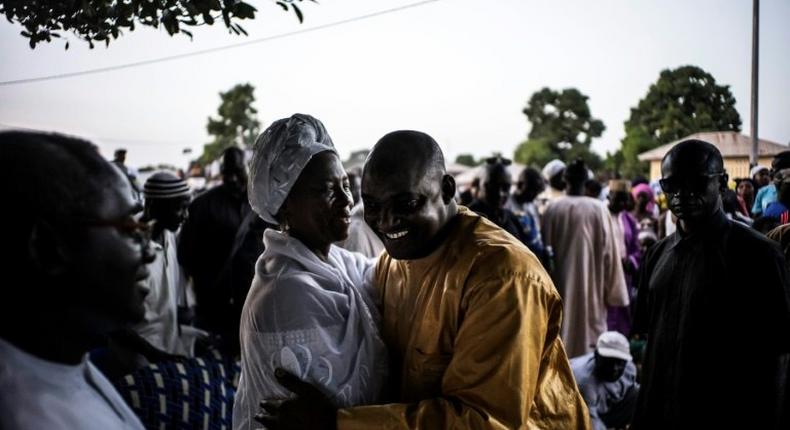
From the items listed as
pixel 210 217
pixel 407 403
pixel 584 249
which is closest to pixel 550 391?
pixel 407 403

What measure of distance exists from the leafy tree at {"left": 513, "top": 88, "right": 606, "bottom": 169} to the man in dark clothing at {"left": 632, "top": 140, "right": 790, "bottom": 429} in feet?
111

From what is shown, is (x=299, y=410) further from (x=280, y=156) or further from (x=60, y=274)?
(x=60, y=274)

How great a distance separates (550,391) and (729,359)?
4.96 feet

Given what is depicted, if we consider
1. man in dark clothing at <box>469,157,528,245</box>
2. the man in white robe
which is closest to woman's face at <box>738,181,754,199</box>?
the man in white robe

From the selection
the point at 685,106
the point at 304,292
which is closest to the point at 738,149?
the point at 685,106

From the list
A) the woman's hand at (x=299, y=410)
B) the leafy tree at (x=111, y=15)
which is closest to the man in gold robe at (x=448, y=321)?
the woman's hand at (x=299, y=410)

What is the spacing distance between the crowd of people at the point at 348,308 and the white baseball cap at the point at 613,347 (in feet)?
0.06

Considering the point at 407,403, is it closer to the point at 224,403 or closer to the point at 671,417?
the point at 224,403

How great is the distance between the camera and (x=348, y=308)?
83.7 inches

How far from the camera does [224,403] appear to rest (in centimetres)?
280

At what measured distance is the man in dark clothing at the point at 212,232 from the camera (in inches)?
206

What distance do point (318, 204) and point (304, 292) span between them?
14.9 inches

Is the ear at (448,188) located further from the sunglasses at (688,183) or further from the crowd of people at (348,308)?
the sunglasses at (688,183)

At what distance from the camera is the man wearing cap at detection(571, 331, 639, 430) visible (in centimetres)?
509
